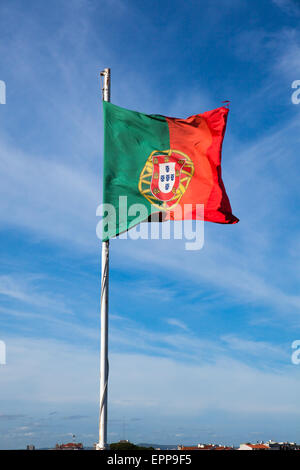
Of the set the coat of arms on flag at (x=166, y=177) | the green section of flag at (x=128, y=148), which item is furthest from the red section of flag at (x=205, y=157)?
the green section of flag at (x=128, y=148)

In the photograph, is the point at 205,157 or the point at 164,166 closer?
the point at 164,166

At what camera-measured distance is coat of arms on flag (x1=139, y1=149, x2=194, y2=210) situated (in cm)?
1991

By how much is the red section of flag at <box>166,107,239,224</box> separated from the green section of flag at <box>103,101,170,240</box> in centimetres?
59

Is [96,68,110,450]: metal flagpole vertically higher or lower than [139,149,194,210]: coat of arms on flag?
lower

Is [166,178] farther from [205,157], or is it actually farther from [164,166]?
[205,157]

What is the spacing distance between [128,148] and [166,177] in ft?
5.85

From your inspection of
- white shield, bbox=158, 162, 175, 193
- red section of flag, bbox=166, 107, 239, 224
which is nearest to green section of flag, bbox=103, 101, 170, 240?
red section of flag, bbox=166, 107, 239, 224

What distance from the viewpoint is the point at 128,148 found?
20359mm

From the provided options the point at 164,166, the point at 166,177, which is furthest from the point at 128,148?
the point at 166,177

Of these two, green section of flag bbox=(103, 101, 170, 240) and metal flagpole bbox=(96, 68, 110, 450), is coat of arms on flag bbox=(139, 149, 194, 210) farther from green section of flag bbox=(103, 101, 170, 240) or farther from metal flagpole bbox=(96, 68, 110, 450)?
metal flagpole bbox=(96, 68, 110, 450)

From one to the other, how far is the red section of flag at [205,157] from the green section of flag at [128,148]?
59 centimetres

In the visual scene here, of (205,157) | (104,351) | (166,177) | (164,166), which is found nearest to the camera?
(104,351)
